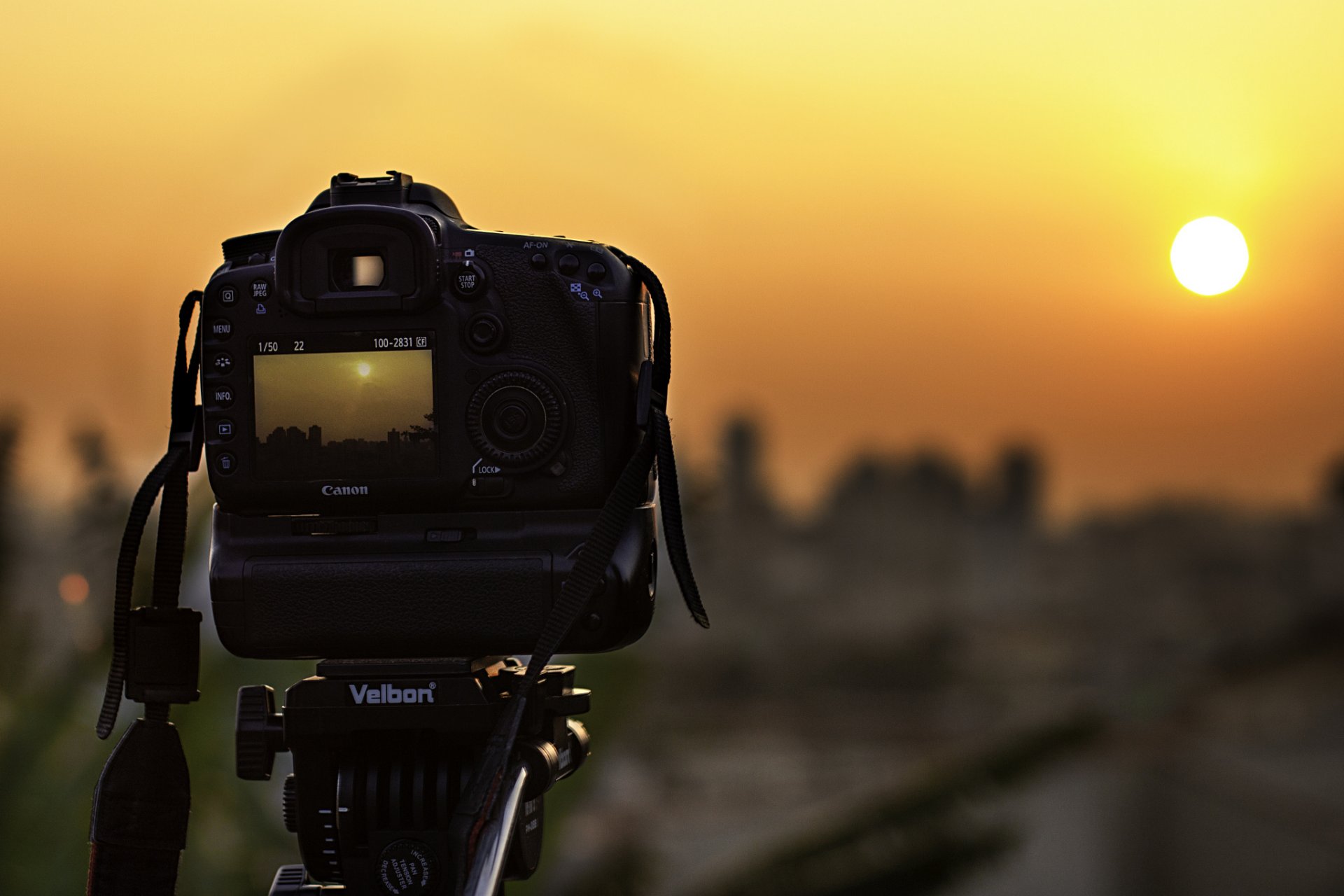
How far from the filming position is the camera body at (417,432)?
79.9 inches

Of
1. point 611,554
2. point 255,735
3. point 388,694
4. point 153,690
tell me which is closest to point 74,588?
point 153,690

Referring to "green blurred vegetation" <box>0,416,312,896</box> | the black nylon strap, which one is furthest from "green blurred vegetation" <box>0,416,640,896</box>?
the black nylon strap

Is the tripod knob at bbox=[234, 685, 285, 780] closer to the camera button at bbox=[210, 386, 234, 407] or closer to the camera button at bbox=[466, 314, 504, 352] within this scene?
the camera button at bbox=[210, 386, 234, 407]

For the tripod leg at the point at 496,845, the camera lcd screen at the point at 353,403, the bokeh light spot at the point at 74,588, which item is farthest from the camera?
the bokeh light spot at the point at 74,588

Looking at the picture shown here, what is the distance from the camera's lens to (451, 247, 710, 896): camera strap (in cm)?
188

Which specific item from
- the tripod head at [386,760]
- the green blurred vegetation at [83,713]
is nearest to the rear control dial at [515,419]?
the tripod head at [386,760]

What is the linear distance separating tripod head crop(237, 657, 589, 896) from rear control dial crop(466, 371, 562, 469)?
1.02 feet

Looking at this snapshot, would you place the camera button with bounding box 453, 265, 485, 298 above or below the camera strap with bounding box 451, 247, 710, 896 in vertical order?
above

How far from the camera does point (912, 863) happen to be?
5074 mm

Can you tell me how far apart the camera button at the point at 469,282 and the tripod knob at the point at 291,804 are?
73 centimetres

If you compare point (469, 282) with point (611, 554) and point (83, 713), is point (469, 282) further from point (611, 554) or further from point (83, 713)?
point (83, 713)

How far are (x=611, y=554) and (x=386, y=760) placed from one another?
46 centimetres

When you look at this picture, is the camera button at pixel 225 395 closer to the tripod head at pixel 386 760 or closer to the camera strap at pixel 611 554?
the tripod head at pixel 386 760

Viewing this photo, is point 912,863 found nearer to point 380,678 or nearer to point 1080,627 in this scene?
point 380,678
